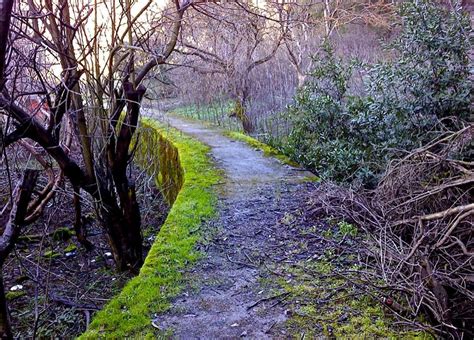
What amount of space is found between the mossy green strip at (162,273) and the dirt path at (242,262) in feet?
0.34

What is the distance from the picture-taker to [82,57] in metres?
4.44

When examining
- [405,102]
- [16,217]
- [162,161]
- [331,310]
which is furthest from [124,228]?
[405,102]

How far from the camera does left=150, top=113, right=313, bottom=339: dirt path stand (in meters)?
2.39

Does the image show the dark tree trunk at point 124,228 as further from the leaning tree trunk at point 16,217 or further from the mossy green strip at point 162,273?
the leaning tree trunk at point 16,217

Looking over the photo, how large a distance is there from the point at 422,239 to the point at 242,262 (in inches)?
51.1

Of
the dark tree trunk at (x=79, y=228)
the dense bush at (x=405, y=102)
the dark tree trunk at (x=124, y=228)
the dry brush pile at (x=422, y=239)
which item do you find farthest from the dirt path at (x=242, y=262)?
the dark tree trunk at (x=79, y=228)

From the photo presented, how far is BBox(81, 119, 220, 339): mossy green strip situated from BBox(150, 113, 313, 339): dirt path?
103mm

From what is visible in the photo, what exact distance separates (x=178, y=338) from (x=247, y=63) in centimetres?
940

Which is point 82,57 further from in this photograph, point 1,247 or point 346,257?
point 346,257

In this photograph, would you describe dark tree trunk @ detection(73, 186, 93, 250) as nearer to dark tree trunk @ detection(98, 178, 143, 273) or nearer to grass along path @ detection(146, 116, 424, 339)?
dark tree trunk @ detection(98, 178, 143, 273)

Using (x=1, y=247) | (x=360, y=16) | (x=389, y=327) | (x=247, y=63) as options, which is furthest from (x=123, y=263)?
(x=360, y=16)

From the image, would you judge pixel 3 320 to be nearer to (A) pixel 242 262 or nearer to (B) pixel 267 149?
(A) pixel 242 262

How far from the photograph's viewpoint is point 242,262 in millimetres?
3137

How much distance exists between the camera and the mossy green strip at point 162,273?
2385mm
